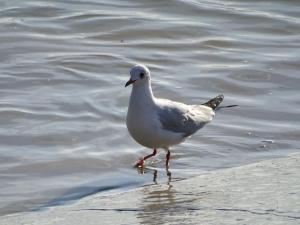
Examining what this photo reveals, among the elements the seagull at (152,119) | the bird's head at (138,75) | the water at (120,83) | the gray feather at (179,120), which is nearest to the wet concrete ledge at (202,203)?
the water at (120,83)

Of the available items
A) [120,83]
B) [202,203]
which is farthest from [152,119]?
[120,83]

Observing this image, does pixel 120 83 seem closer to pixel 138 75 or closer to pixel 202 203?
pixel 138 75

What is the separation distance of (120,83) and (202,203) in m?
3.95

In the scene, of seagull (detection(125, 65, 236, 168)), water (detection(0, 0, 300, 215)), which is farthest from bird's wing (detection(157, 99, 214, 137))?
water (detection(0, 0, 300, 215))

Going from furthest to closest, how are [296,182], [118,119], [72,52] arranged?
[72,52], [118,119], [296,182]

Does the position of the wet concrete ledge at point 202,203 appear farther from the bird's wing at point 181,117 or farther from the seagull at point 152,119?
the bird's wing at point 181,117

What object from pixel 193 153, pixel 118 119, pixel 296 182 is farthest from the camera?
pixel 118 119

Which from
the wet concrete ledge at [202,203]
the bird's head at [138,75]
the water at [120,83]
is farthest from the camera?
the bird's head at [138,75]

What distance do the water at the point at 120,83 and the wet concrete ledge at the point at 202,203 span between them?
0.46 metres

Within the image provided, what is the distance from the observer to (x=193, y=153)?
→ 25.3 feet

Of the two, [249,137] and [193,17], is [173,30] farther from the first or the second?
[249,137]

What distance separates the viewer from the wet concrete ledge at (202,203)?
17.1ft

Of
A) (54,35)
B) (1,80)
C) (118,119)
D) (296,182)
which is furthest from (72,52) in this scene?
(296,182)

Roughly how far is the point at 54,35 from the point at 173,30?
5.49ft
